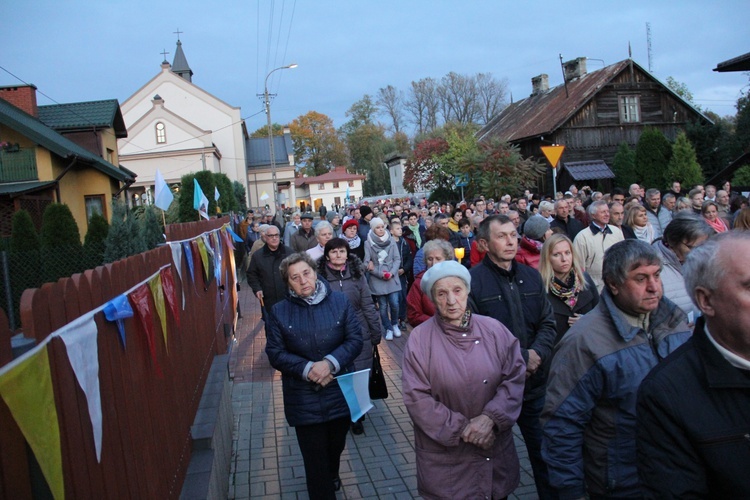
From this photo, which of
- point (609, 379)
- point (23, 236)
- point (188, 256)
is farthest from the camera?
point (23, 236)

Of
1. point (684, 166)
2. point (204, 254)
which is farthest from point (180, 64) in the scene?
point (204, 254)

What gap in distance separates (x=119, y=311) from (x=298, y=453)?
3623 mm

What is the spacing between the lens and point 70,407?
2076mm

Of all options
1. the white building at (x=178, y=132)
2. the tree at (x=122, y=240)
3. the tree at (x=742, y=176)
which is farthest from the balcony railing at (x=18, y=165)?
the tree at (x=742, y=176)

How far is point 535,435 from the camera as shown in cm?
430

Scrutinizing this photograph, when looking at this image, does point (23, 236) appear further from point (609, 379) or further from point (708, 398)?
point (708, 398)

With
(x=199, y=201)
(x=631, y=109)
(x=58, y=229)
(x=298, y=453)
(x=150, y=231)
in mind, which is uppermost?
(x=631, y=109)

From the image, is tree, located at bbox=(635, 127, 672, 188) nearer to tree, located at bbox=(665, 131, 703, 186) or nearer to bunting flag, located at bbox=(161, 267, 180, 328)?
tree, located at bbox=(665, 131, 703, 186)

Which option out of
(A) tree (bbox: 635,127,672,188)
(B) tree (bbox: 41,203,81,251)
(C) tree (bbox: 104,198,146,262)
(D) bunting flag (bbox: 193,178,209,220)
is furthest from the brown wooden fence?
(A) tree (bbox: 635,127,672,188)

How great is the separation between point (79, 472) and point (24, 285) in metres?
13.8

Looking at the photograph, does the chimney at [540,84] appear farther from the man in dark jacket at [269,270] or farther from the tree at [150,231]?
the man in dark jacket at [269,270]

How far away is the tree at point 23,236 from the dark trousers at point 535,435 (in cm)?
1500

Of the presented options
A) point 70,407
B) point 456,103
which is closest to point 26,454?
point 70,407

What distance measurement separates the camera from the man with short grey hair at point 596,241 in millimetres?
6551
